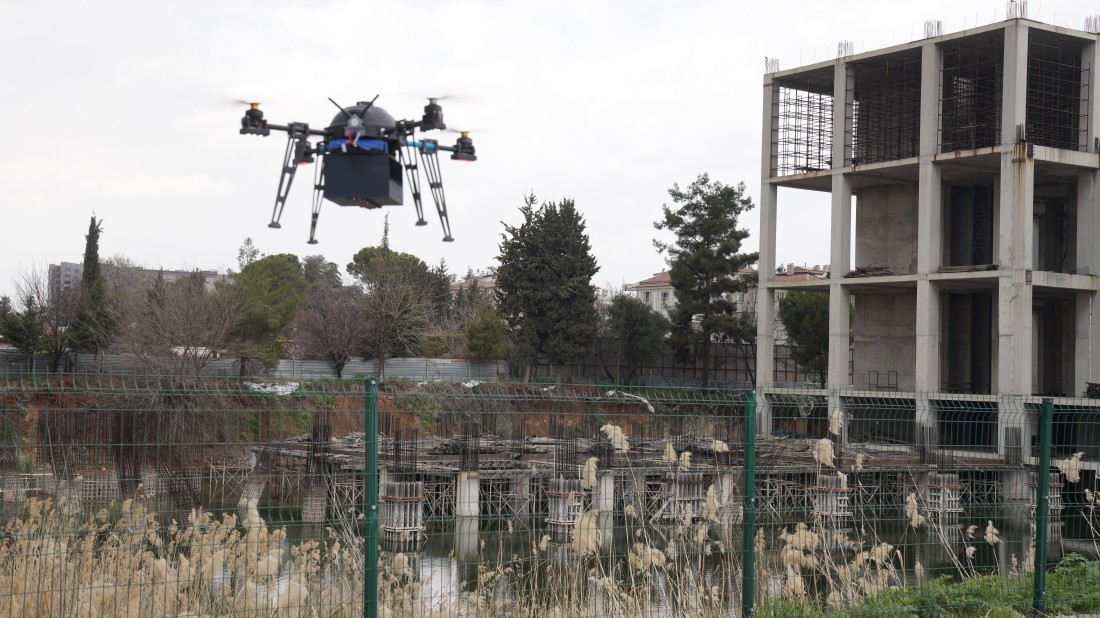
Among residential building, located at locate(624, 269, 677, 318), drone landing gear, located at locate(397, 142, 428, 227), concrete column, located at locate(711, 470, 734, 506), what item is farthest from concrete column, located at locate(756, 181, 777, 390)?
residential building, located at locate(624, 269, 677, 318)

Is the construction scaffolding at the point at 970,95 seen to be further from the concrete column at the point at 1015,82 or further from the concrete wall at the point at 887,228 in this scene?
the concrete wall at the point at 887,228

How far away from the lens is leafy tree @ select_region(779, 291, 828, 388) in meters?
51.4

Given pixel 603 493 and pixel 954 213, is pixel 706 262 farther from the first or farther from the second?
pixel 603 493

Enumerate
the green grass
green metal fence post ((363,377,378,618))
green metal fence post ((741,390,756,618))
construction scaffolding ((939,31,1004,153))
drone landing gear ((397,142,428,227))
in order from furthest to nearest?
construction scaffolding ((939,31,1004,153)) < drone landing gear ((397,142,428,227)) < the green grass < green metal fence post ((741,390,756,618)) < green metal fence post ((363,377,378,618))

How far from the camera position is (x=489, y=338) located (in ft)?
172

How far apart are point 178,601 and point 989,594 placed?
6741 mm

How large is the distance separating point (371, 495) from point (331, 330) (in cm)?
4632

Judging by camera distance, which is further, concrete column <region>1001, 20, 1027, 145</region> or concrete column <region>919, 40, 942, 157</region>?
concrete column <region>919, 40, 942, 157</region>

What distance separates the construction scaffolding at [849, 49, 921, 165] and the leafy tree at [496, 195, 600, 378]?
49.7 feet

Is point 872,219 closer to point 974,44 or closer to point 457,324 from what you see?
point 974,44

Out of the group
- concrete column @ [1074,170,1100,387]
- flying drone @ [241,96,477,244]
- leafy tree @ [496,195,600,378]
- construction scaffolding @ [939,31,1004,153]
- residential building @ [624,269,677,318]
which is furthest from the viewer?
residential building @ [624,269,677,318]

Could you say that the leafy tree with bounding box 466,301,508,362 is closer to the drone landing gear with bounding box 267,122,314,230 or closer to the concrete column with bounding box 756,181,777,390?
the concrete column with bounding box 756,181,777,390

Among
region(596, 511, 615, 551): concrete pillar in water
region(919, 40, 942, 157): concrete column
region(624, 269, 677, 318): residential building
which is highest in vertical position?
region(919, 40, 942, 157): concrete column

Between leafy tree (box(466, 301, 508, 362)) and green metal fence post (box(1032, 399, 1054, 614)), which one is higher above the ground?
leafy tree (box(466, 301, 508, 362))
